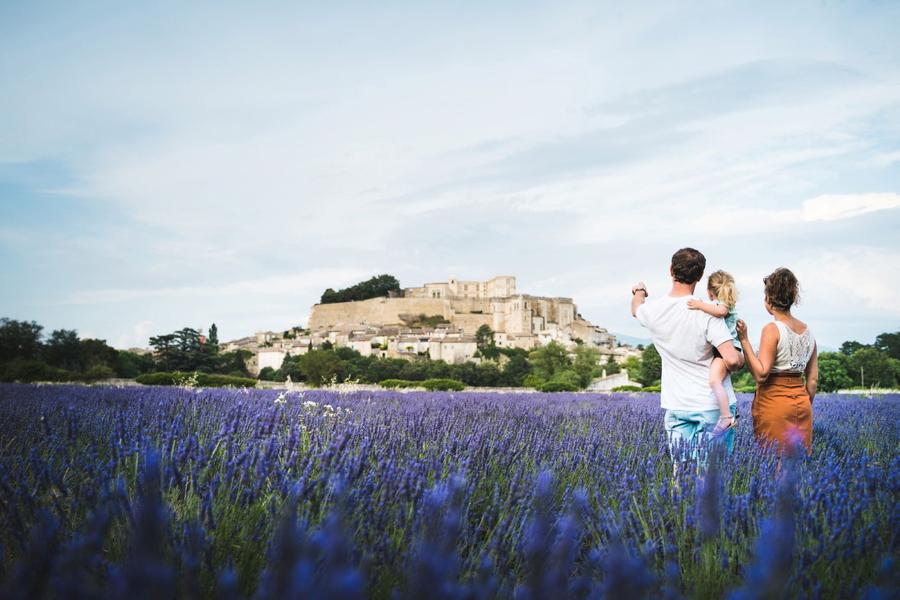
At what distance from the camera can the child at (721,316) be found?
366 cm

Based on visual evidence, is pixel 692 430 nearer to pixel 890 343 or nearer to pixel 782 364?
pixel 782 364

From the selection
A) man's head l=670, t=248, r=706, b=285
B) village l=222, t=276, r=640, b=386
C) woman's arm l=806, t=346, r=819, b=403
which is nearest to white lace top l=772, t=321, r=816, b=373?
woman's arm l=806, t=346, r=819, b=403

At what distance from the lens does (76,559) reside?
1.14m

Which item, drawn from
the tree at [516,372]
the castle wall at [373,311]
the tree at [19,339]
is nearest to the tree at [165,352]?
the tree at [19,339]

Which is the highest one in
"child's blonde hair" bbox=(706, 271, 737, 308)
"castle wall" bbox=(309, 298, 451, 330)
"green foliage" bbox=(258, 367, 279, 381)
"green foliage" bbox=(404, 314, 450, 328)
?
"castle wall" bbox=(309, 298, 451, 330)

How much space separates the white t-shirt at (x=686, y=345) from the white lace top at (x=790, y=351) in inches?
18.6

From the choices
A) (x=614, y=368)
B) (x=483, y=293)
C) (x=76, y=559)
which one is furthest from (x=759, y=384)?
(x=483, y=293)

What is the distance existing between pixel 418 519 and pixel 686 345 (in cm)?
235

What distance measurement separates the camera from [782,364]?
161 inches

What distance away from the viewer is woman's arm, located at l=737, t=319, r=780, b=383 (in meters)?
4.00

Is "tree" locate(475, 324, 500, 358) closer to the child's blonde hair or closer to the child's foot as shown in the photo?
the child's blonde hair

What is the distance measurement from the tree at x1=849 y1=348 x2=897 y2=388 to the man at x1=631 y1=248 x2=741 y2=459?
2576cm

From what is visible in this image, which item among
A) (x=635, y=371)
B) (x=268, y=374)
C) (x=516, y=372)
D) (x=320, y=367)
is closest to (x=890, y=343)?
(x=635, y=371)

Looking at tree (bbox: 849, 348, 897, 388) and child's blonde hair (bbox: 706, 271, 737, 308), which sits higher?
child's blonde hair (bbox: 706, 271, 737, 308)
